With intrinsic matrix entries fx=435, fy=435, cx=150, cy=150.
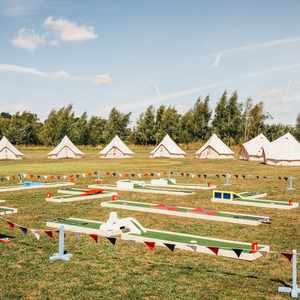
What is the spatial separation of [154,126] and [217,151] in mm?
39603

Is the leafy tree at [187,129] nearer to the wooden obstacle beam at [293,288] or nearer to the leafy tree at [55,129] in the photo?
the leafy tree at [55,129]

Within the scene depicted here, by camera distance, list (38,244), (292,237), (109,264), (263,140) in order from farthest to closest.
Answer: (263,140) < (292,237) < (38,244) < (109,264)

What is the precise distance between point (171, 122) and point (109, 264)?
85.9m

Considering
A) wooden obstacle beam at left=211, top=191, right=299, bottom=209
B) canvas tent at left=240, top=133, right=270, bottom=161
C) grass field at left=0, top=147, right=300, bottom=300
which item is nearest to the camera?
grass field at left=0, top=147, right=300, bottom=300

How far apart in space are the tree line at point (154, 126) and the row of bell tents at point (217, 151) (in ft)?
103

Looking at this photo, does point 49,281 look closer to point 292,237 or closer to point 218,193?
point 292,237

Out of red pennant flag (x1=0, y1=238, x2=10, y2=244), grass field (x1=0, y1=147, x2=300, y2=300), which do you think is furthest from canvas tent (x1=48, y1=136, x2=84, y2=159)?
red pennant flag (x1=0, y1=238, x2=10, y2=244)

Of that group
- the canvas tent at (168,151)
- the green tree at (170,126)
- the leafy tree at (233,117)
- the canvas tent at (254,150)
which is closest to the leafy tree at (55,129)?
the green tree at (170,126)

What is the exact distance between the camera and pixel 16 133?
95562mm

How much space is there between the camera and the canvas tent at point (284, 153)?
46.7 m

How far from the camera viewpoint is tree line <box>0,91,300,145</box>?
90688 mm

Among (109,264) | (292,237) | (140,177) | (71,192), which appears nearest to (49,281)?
(109,264)

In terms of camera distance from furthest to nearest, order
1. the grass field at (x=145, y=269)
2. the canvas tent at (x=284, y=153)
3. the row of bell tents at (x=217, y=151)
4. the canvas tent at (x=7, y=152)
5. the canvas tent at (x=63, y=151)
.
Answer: the canvas tent at (x=63, y=151)
the canvas tent at (x=7, y=152)
the row of bell tents at (x=217, y=151)
the canvas tent at (x=284, y=153)
the grass field at (x=145, y=269)

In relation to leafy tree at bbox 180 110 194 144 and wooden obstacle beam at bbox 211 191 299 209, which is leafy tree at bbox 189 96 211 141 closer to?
leafy tree at bbox 180 110 194 144
